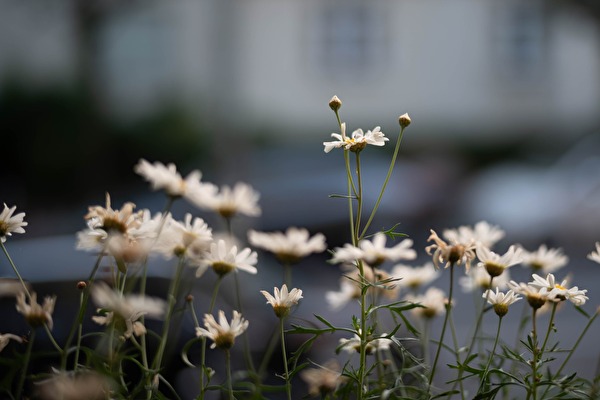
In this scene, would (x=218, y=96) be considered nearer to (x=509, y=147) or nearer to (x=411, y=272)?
(x=411, y=272)

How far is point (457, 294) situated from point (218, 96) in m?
1.62

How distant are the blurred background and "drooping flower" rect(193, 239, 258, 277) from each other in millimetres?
5363

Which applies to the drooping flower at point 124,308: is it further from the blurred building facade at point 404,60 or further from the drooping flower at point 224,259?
the blurred building facade at point 404,60

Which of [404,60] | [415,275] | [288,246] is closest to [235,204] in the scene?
[288,246]

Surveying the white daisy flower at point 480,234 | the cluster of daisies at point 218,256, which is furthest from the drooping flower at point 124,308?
the white daisy flower at point 480,234

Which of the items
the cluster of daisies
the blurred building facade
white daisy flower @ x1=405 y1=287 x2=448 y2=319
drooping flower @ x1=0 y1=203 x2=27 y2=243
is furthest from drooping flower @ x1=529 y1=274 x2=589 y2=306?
the blurred building facade

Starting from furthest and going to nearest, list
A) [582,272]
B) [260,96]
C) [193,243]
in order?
[260,96] → [582,272] → [193,243]

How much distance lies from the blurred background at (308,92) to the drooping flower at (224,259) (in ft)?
17.6

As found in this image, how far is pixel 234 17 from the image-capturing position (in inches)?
172

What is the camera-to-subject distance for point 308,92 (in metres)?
9.52

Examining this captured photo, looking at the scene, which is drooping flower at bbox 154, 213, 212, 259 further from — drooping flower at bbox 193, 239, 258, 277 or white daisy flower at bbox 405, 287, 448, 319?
white daisy flower at bbox 405, 287, 448, 319

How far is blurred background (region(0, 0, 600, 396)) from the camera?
6969 mm

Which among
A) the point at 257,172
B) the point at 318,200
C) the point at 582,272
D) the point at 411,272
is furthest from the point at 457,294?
the point at 257,172

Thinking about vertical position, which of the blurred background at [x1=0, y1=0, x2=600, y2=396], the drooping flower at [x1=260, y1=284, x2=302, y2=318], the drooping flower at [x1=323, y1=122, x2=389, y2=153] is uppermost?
the drooping flower at [x1=323, y1=122, x2=389, y2=153]
